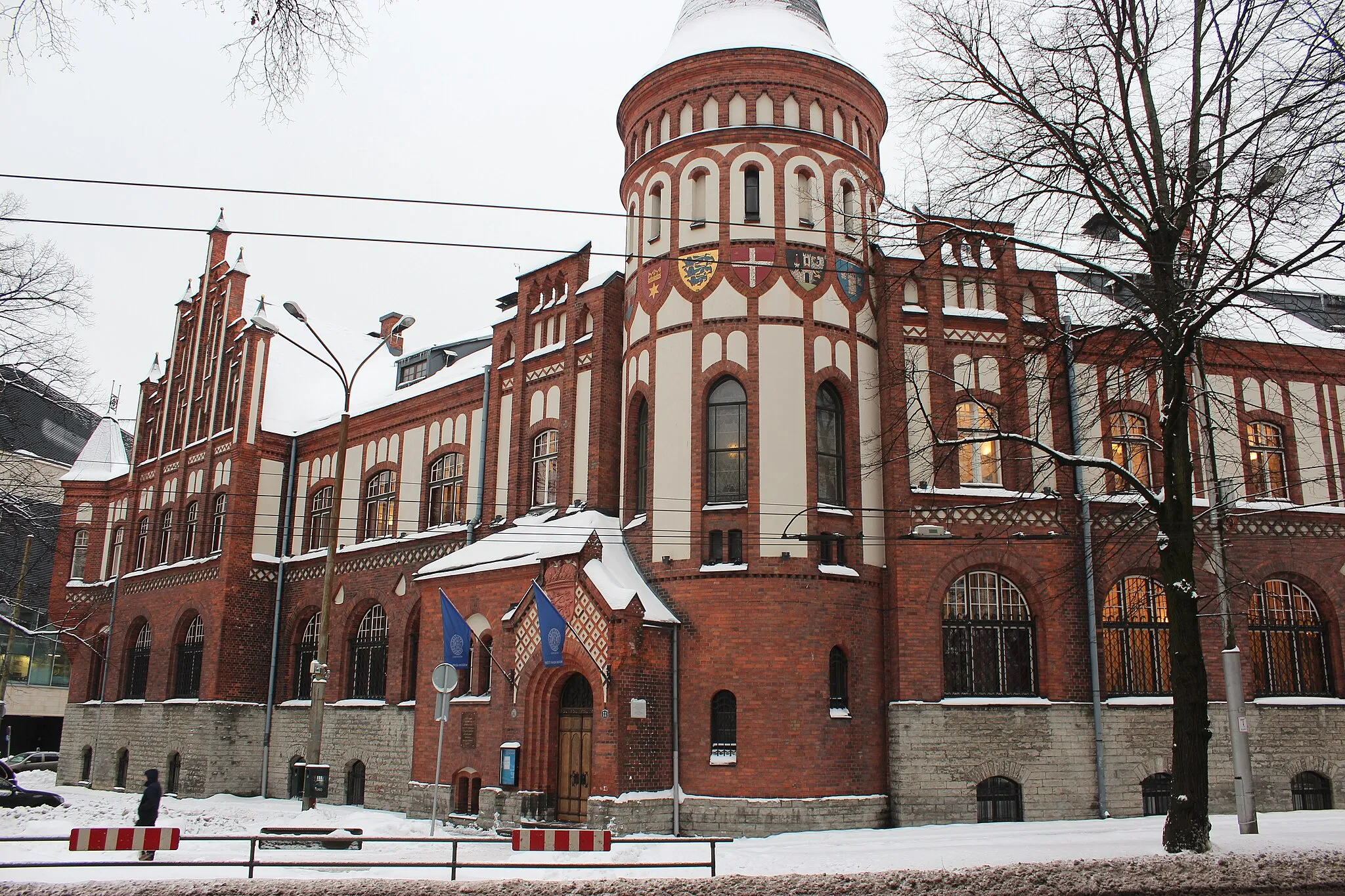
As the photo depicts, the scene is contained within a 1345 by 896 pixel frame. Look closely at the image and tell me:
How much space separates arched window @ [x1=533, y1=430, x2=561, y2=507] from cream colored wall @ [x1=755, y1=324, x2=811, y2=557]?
237 inches

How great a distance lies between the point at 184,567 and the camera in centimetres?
3569

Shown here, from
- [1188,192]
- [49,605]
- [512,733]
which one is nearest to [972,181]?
[1188,192]

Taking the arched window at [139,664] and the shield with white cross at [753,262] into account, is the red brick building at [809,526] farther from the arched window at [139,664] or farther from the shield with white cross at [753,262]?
the arched window at [139,664]

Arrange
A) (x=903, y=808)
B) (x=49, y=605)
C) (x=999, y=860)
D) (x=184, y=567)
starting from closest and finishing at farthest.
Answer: (x=999, y=860) → (x=903, y=808) → (x=184, y=567) → (x=49, y=605)

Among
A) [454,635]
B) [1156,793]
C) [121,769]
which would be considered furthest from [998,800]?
[121,769]

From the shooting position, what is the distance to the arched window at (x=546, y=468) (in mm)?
26406

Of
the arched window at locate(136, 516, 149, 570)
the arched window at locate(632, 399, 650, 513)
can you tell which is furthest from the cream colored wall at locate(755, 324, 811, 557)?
the arched window at locate(136, 516, 149, 570)

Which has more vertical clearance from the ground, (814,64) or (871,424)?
(814,64)

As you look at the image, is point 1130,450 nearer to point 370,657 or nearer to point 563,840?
point 563,840

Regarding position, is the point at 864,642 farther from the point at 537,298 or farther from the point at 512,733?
the point at 537,298

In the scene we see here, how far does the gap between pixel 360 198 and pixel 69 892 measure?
28.1 feet

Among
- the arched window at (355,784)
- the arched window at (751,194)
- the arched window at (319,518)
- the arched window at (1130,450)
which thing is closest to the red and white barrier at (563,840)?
the arched window at (751,194)

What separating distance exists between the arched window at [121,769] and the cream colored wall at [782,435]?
81.2 feet

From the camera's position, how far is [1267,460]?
25.0 metres
